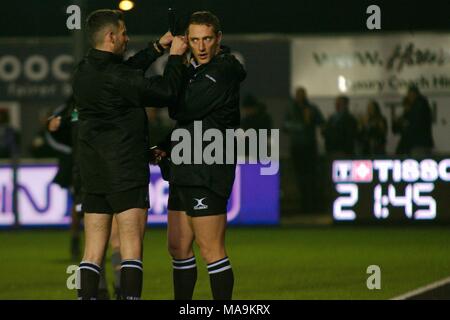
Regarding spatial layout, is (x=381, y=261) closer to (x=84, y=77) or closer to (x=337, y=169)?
(x=337, y=169)

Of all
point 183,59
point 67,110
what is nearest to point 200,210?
point 183,59

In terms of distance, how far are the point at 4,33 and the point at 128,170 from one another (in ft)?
72.3

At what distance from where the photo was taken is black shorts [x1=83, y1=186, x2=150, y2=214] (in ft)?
29.7

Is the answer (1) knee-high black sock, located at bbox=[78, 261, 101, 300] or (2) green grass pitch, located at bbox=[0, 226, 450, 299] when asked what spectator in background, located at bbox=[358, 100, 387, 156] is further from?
(1) knee-high black sock, located at bbox=[78, 261, 101, 300]

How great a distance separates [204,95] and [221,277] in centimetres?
126

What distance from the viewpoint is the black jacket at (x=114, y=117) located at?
29.3ft

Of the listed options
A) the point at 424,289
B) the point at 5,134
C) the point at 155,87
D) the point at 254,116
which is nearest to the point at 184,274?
the point at 155,87

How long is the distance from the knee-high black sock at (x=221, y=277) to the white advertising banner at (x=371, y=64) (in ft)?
59.8

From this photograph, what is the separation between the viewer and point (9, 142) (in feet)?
76.1

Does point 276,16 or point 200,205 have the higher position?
point 276,16

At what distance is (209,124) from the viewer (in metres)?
9.11

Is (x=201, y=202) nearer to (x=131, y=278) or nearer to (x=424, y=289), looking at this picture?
(x=131, y=278)

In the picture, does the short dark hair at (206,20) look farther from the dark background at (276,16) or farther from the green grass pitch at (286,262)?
the dark background at (276,16)

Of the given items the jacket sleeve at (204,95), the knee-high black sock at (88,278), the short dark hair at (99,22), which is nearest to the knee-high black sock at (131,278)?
the knee-high black sock at (88,278)
